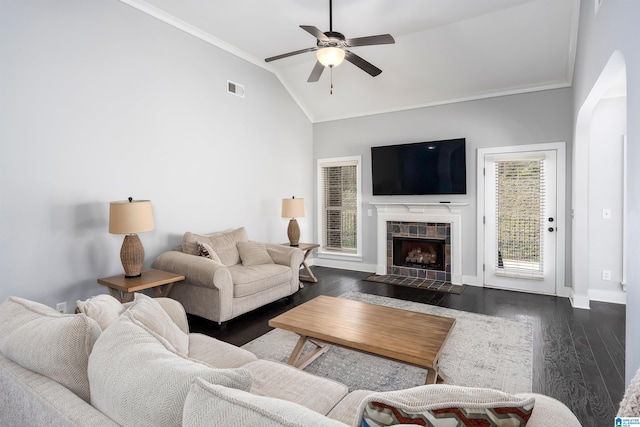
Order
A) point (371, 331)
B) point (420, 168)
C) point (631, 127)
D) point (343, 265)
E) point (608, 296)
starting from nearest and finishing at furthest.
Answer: point (631, 127) → point (371, 331) → point (608, 296) → point (420, 168) → point (343, 265)

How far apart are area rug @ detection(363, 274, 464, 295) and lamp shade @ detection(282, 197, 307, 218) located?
154cm

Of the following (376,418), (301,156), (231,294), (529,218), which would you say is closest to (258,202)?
(301,156)

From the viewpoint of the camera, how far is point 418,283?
5164 mm

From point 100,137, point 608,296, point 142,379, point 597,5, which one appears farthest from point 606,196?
point 100,137

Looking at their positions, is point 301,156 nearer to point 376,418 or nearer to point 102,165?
point 102,165

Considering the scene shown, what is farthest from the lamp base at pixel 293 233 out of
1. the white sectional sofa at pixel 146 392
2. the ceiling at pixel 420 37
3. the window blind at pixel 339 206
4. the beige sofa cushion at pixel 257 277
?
the white sectional sofa at pixel 146 392

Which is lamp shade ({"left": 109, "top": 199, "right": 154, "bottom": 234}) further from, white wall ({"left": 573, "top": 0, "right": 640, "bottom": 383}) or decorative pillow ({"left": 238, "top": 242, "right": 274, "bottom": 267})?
white wall ({"left": 573, "top": 0, "right": 640, "bottom": 383})

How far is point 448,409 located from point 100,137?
3785mm

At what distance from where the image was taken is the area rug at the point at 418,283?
4.85 m

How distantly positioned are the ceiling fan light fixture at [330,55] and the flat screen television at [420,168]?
2.58m

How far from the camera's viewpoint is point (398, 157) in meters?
5.55

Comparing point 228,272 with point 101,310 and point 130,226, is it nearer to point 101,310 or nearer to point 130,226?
point 130,226

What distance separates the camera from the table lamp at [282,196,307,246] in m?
5.39

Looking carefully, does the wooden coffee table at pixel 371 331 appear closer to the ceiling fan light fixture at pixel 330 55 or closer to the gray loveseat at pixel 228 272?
the gray loveseat at pixel 228 272
